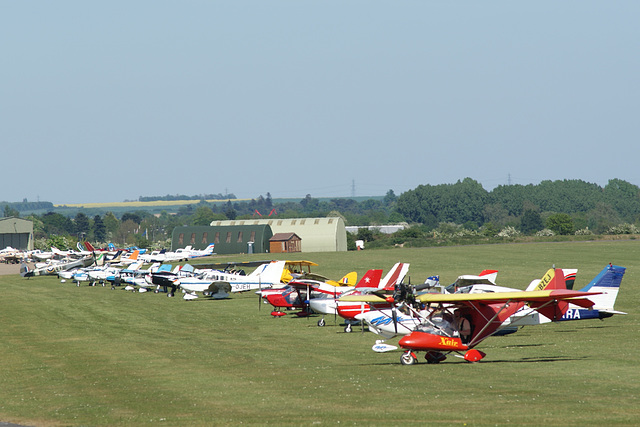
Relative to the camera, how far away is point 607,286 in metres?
26.4

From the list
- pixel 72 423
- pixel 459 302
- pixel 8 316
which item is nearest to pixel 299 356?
pixel 459 302

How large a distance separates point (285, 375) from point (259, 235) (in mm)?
82005

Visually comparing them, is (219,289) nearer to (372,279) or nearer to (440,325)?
(372,279)

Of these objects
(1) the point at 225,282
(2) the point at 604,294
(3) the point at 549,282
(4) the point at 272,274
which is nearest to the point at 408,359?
(3) the point at 549,282

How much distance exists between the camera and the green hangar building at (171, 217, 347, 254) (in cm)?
10038

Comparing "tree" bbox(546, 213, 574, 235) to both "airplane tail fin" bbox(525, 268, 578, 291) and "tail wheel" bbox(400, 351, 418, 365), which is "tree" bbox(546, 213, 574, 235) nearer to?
"airplane tail fin" bbox(525, 268, 578, 291)

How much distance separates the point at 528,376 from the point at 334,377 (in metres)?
4.79

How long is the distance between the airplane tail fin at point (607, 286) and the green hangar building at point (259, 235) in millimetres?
75846

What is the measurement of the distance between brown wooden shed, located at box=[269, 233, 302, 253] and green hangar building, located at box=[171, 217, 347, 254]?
854 mm

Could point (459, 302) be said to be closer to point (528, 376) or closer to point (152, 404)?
point (528, 376)

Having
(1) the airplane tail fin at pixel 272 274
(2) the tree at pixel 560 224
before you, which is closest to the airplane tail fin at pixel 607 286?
(1) the airplane tail fin at pixel 272 274

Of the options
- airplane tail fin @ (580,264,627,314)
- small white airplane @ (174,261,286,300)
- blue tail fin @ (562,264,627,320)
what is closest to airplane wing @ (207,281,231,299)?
small white airplane @ (174,261,286,300)

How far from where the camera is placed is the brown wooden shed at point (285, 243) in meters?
100

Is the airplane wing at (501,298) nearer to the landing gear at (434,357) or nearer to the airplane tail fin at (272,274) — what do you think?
the landing gear at (434,357)
